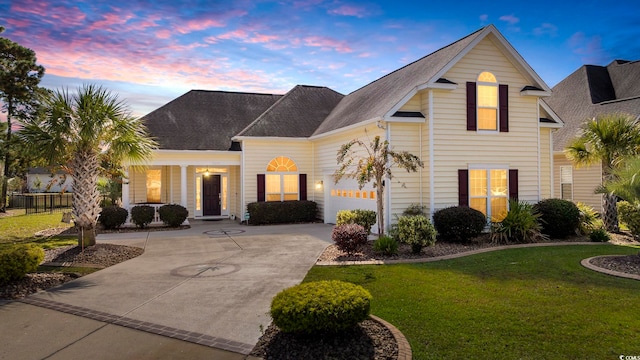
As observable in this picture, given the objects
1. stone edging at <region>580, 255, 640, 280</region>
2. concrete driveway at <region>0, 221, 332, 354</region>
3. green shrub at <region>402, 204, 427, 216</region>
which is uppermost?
green shrub at <region>402, 204, 427, 216</region>

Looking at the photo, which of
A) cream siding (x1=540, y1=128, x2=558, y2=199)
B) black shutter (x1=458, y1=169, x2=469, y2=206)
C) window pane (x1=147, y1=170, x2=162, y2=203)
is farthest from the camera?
window pane (x1=147, y1=170, x2=162, y2=203)

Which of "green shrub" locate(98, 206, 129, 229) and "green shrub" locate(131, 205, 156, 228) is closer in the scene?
"green shrub" locate(98, 206, 129, 229)

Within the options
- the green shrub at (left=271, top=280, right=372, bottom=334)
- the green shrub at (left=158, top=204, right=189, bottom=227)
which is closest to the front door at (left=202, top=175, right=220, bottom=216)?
the green shrub at (left=158, top=204, right=189, bottom=227)

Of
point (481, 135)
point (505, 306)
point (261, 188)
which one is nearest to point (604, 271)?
point (505, 306)

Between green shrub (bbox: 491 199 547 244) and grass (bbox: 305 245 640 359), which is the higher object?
green shrub (bbox: 491 199 547 244)

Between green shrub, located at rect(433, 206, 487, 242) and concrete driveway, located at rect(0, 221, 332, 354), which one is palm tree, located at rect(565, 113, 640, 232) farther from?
concrete driveway, located at rect(0, 221, 332, 354)

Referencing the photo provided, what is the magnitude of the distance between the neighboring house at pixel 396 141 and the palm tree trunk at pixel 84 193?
7.14 m

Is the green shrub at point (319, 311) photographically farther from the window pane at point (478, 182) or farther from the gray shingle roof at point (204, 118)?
the gray shingle roof at point (204, 118)

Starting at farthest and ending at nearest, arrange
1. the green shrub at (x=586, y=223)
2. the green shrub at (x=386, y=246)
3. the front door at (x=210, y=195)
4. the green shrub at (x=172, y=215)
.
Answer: the front door at (x=210, y=195) < the green shrub at (x=172, y=215) < the green shrub at (x=586, y=223) < the green shrub at (x=386, y=246)

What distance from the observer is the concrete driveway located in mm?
6086

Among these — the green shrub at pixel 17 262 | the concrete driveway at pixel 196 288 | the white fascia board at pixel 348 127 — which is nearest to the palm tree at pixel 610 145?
the white fascia board at pixel 348 127

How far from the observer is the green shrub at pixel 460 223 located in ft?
41.4

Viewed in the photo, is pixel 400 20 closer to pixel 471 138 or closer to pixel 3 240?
pixel 471 138

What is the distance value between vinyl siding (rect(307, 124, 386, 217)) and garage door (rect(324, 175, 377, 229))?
1.20 ft
